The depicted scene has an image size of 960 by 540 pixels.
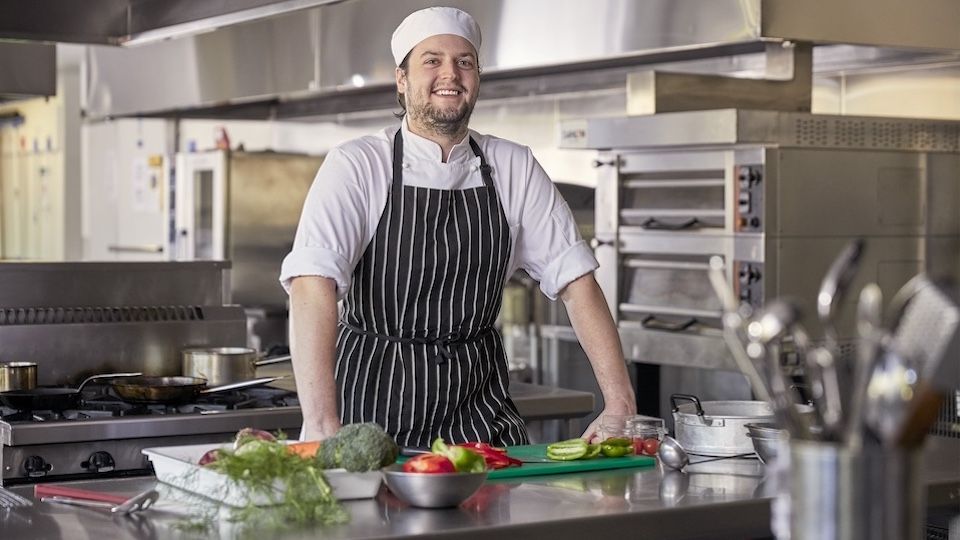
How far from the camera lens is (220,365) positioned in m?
3.96

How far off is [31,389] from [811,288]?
244cm

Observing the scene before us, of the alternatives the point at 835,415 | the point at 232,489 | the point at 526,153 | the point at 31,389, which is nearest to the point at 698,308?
the point at 526,153

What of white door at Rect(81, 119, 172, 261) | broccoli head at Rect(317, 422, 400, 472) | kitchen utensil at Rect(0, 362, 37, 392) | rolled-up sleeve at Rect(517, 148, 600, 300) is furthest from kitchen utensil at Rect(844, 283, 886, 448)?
white door at Rect(81, 119, 172, 261)

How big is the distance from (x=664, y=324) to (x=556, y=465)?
2625mm

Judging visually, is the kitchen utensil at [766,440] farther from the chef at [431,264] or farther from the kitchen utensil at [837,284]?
the kitchen utensil at [837,284]

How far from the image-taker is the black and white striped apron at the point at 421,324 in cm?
292

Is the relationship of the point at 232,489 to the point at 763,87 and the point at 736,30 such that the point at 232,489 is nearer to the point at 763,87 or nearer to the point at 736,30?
the point at 736,30

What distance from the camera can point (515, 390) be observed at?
13.0 feet

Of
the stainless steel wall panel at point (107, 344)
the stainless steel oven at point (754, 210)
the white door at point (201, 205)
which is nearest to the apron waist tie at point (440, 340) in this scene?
the stainless steel wall panel at point (107, 344)

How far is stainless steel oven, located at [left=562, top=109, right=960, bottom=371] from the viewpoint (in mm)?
4598

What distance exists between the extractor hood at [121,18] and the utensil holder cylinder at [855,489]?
88.8 inches

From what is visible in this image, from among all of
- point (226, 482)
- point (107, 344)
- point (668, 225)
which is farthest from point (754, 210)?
point (226, 482)

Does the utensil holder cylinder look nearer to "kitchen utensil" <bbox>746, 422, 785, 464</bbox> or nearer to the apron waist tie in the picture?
"kitchen utensil" <bbox>746, 422, 785, 464</bbox>

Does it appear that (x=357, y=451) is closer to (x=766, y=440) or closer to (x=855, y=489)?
(x=766, y=440)
